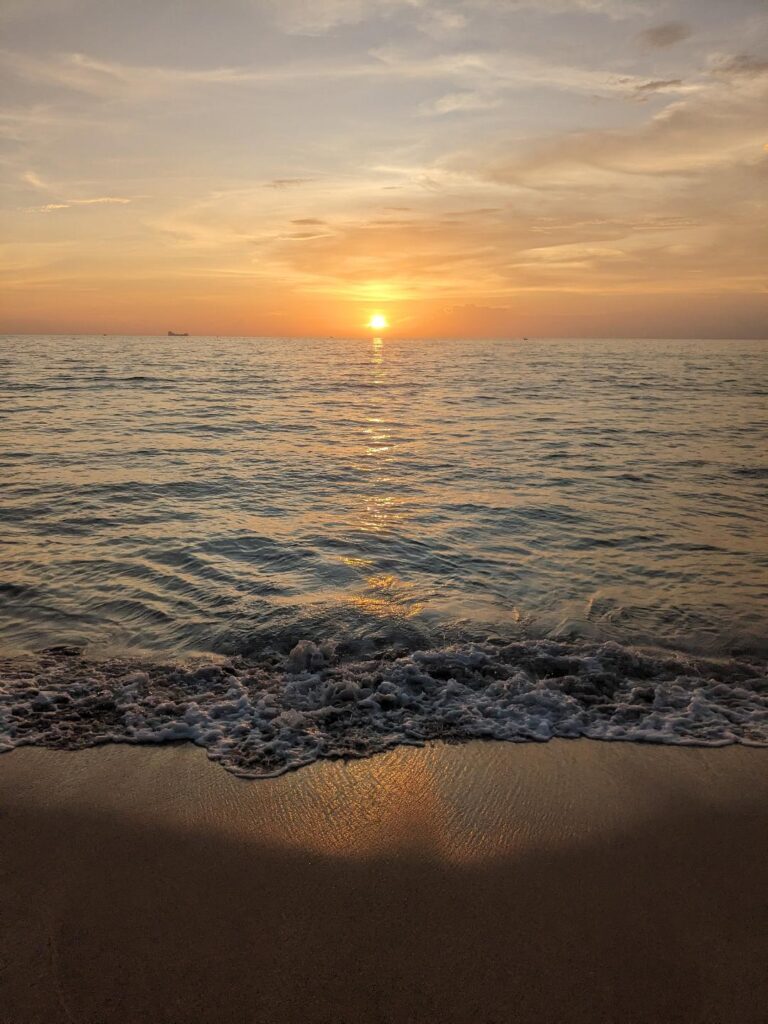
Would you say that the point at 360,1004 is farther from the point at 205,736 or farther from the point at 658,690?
the point at 658,690

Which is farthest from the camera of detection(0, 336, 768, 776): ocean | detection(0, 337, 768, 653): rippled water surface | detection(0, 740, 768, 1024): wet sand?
detection(0, 337, 768, 653): rippled water surface

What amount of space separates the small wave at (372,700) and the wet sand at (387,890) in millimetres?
298

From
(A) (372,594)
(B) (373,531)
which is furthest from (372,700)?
(B) (373,531)

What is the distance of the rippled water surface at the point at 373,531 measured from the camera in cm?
766

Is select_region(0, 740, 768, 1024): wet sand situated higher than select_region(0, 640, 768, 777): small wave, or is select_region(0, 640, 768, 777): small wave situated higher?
select_region(0, 740, 768, 1024): wet sand

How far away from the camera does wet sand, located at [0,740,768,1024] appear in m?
2.99

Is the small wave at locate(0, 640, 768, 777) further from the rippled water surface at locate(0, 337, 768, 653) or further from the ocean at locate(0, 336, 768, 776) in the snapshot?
the rippled water surface at locate(0, 337, 768, 653)

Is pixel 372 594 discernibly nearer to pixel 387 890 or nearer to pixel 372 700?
pixel 372 700

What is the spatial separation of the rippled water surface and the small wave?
610 mm

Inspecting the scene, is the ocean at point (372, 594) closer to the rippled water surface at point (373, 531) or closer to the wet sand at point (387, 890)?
the rippled water surface at point (373, 531)

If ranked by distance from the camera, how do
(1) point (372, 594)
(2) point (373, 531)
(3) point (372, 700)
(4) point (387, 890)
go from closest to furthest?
(4) point (387, 890) < (3) point (372, 700) < (1) point (372, 594) < (2) point (373, 531)

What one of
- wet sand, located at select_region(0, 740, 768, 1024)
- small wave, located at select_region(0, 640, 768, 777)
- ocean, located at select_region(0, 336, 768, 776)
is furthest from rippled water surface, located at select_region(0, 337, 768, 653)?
wet sand, located at select_region(0, 740, 768, 1024)

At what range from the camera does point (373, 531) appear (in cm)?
1141

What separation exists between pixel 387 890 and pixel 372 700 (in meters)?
2.28
